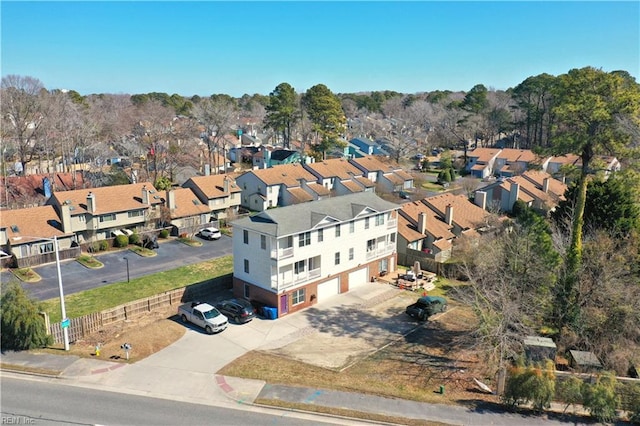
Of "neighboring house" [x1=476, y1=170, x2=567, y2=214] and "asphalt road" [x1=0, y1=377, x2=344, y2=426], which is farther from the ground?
"neighboring house" [x1=476, y1=170, x2=567, y2=214]

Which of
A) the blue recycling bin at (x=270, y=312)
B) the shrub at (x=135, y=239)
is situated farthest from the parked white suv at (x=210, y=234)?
the blue recycling bin at (x=270, y=312)

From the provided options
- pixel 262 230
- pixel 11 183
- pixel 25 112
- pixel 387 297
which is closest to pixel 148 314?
pixel 262 230

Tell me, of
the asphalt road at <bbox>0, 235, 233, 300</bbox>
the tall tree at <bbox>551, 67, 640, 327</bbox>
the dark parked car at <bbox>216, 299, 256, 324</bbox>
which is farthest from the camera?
the asphalt road at <bbox>0, 235, 233, 300</bbox>

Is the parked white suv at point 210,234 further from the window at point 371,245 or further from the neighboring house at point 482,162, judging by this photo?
the neighboring house at point 482,162

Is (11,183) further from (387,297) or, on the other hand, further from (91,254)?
(387,297)

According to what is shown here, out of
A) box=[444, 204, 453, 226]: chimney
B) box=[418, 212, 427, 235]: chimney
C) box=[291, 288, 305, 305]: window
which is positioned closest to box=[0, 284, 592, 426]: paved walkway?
box=[291, 288, 305, 305]: window

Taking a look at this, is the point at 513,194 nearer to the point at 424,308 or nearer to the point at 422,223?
the point at 422,223

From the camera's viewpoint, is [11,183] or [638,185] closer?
[638,185]

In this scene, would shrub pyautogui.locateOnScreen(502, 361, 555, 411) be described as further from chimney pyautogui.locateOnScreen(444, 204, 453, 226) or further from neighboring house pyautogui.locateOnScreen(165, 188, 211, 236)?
neighboring house pyautogui.locateOnScreen(165, 188, 211, 236)
